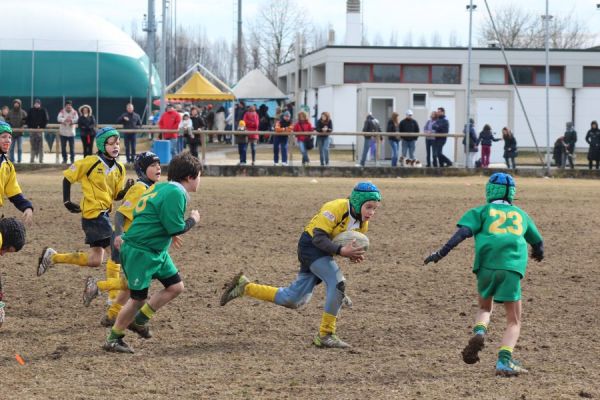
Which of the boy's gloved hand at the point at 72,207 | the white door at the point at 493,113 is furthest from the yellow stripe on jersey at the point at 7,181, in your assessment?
the white door at the point at 493,113

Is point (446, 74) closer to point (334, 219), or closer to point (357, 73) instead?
point (357, 73)

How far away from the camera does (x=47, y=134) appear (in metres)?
30.2

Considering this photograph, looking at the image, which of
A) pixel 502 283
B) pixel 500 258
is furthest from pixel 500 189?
pixel 502 283

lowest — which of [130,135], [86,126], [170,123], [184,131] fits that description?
[130,135]

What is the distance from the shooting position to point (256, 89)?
175 feet

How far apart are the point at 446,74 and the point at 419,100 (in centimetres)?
1057

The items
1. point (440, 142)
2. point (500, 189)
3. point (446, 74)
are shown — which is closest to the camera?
point (500, 189)

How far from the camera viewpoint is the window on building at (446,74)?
160ft

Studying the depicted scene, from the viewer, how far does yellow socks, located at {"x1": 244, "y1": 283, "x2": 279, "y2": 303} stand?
877 centimetres

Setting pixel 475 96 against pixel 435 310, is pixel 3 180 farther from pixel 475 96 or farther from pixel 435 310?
pixel 475 96

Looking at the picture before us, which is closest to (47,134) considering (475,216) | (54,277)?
(54,277)

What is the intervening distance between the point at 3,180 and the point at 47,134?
2148cm

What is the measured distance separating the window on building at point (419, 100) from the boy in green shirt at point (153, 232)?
31.1 m

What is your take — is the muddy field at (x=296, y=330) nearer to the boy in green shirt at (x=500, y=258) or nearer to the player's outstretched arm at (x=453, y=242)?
the boy in green shirt at (x=500, y=258)
